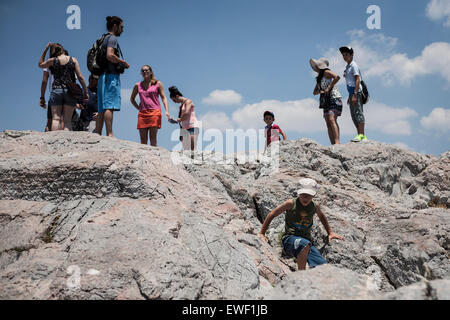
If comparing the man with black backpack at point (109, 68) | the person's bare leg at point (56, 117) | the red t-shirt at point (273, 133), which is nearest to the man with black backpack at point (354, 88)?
the red t-shirt at point (273, 133)

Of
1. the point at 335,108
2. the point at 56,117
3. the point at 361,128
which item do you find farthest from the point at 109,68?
the point at 361,128

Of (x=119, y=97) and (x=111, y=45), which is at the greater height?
(x=111, y=45)

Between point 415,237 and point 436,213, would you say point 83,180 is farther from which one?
point 436,213

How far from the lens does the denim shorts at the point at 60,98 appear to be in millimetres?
8641

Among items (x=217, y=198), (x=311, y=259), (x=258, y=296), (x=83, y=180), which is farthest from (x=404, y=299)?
(x=83, y=180)

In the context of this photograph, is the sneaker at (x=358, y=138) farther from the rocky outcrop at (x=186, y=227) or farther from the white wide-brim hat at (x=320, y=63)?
the white wide-brim hat at (x=320, y=63)

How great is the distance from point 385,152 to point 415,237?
13.8 ft

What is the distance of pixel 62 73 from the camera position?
8547mm

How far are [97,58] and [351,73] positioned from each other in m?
7.09

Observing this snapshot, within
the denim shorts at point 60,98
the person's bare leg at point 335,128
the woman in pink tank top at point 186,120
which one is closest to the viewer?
the denim shorts at point 60,98

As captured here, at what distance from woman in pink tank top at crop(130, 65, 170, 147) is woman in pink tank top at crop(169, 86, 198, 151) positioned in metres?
0.91

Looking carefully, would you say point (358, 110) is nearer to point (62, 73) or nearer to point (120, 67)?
point (120, 67)

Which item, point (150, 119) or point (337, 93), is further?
point (337, 93)

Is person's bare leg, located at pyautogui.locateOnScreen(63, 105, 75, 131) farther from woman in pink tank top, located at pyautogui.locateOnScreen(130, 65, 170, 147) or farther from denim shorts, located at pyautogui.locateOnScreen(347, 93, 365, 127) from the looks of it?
denim shorts, located at pyautogui.locateOnScreen(347, 93, 365, 127)
